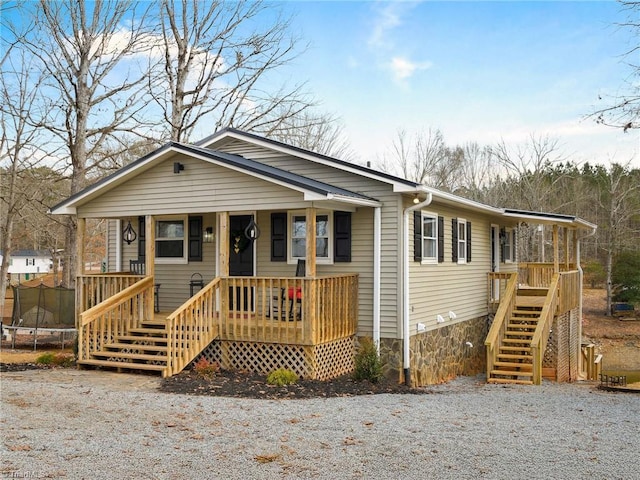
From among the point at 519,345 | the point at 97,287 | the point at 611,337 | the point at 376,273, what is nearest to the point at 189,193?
the point at 97,287

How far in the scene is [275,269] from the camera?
13000 millimetres

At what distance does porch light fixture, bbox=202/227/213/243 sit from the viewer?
13.7 metres

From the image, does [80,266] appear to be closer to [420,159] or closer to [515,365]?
[515,365]

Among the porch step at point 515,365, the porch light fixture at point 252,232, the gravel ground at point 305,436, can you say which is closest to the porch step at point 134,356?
the gravel ground at point 305,436

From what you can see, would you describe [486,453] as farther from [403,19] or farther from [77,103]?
[77,103]

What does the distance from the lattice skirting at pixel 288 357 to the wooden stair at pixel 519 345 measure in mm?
3575

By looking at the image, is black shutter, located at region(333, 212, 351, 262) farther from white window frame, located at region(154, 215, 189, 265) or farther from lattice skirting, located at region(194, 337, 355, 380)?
white window frame, located at region(154, 215, 189, 265)

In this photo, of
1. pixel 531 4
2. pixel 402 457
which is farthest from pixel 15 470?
pixel 531 4

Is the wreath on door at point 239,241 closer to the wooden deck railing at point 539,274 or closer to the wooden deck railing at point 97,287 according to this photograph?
the wooden deck railing at point 97,287

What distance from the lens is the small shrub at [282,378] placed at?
33.8 feet

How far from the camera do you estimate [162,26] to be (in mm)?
22281

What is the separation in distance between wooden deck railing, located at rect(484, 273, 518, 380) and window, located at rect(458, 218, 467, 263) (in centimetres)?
136

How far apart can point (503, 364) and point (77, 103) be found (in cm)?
1492

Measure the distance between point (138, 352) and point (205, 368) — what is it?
5.37 ft
